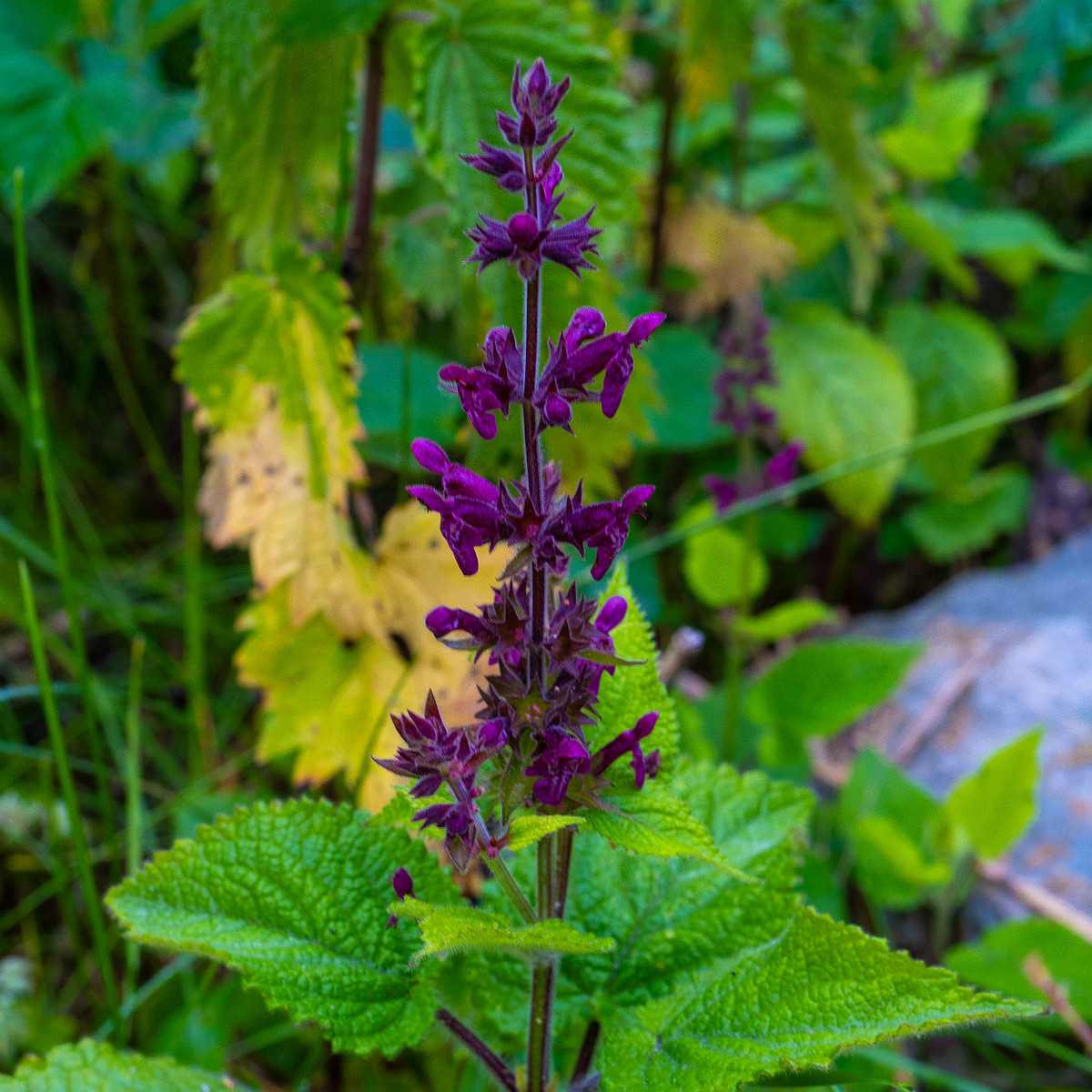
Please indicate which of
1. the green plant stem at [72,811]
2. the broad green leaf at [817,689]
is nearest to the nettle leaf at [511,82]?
the green plant stem at [72,811]

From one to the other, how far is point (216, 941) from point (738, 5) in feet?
6.90

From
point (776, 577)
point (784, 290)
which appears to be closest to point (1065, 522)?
point (776, 577)

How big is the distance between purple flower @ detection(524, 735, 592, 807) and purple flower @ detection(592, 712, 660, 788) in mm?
52

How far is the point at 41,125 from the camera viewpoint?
6.69 ft

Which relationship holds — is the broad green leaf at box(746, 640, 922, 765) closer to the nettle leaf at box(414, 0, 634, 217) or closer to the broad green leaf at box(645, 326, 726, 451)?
the broad green leaf at box(645, 326, 726, 451)

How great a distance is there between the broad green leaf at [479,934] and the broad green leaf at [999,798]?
1.11m

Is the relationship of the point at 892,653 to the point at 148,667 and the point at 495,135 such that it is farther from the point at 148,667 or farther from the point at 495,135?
the point at 148,667

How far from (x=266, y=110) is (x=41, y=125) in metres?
0.79

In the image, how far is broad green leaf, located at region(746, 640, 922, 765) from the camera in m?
1.90

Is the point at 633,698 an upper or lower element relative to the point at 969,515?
upper

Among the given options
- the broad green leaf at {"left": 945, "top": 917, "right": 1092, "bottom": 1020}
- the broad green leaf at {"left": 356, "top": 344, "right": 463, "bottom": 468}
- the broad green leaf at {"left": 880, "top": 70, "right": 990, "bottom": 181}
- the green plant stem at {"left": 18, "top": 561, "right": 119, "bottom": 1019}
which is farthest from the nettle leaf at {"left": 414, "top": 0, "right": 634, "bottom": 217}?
the broad green leaf at {"left": 880, "top": 70, "right": 990, "bottom": 181}

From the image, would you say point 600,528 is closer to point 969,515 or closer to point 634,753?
point 634,753

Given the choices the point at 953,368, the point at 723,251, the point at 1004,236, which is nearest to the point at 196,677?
the point at 723,251

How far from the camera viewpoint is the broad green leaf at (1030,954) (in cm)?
150
